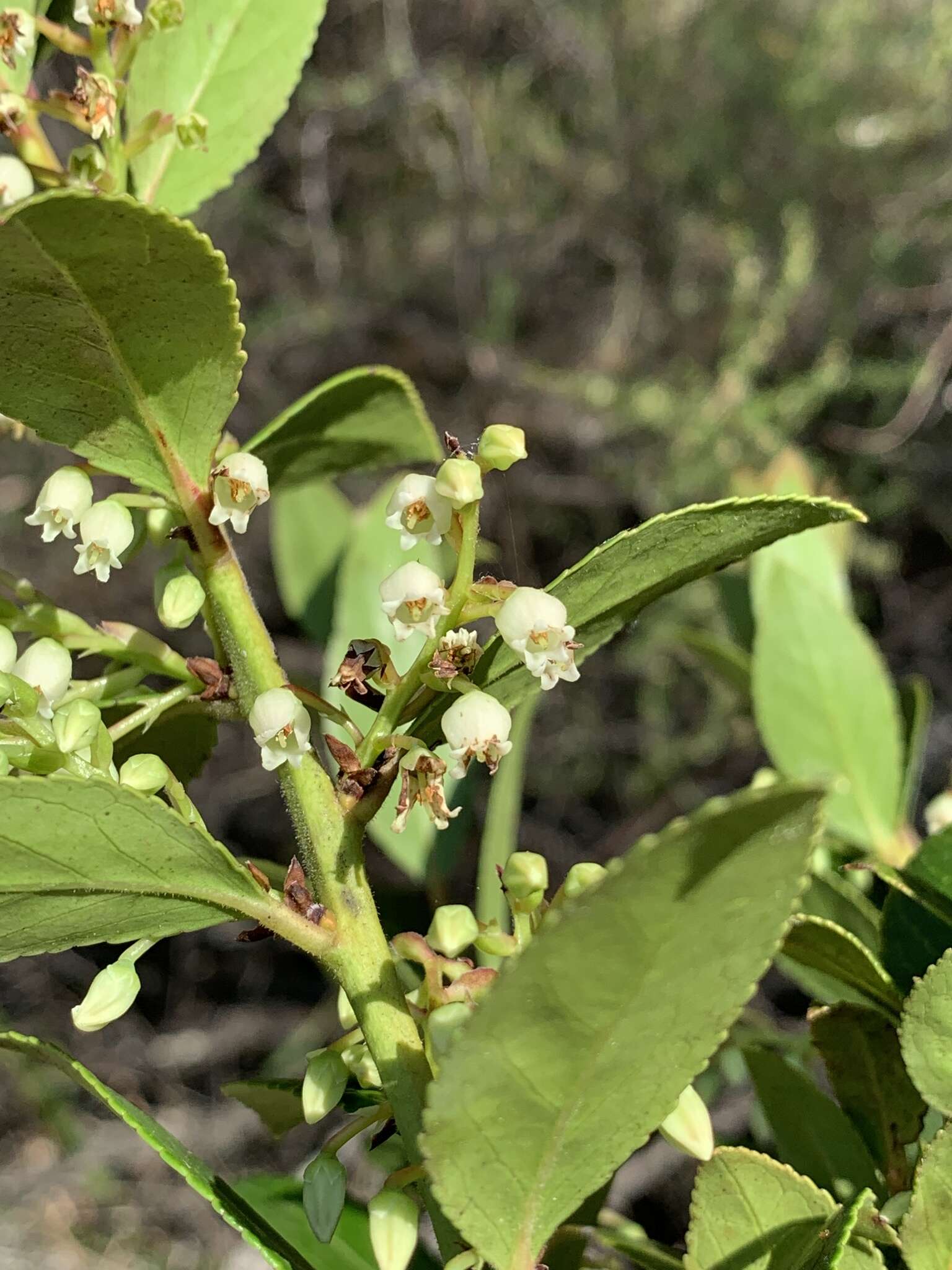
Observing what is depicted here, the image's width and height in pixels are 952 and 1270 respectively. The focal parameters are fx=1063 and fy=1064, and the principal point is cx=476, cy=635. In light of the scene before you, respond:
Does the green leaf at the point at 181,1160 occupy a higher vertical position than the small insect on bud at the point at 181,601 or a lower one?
lower

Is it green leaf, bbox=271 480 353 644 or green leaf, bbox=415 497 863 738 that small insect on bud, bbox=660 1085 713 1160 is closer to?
green leaf, bbox=415 497 863 738

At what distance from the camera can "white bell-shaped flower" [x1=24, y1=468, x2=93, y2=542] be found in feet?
1.87

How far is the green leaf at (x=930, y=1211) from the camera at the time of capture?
49 centimetres

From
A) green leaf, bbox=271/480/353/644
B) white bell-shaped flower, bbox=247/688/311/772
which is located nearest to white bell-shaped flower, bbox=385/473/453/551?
white bell-shaped flower, bbox=247/688/311/772

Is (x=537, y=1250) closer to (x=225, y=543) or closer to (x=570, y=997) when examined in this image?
(x=570, y=997)

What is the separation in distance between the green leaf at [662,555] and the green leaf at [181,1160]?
0.24 m

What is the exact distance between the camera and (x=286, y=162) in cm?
372

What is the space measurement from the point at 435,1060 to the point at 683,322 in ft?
10.2

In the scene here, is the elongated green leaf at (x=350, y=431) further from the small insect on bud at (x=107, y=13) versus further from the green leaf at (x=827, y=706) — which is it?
the green leaf at (x=827, y=706)

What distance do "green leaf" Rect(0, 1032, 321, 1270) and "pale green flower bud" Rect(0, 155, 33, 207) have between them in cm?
46

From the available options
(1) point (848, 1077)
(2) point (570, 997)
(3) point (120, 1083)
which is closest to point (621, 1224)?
(1) point (848, 1077)

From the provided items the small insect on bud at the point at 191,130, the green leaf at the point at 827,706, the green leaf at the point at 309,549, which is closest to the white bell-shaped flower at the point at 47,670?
the small insect on bud at the point at 191,130

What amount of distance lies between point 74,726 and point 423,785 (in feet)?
0.54

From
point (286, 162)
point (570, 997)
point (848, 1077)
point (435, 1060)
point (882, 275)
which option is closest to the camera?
point (570, 997)
